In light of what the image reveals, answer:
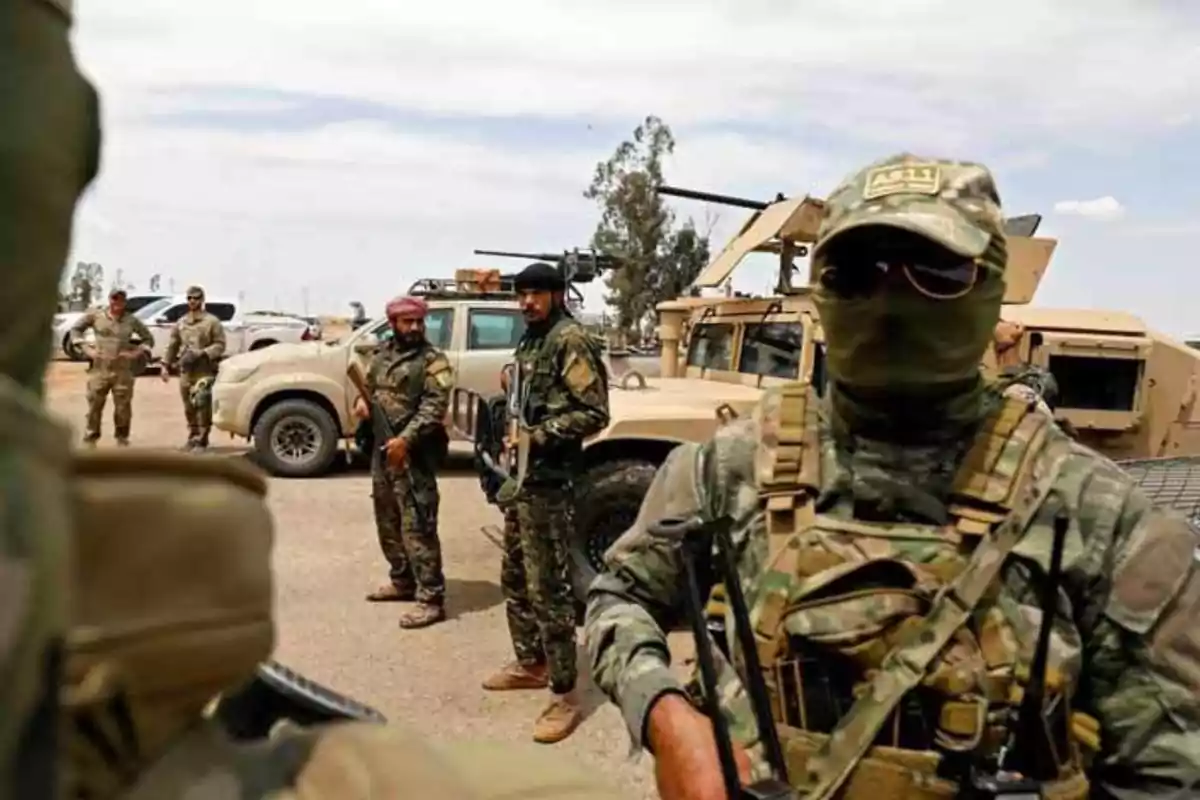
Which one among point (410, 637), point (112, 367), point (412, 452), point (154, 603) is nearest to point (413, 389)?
point (412, 452)

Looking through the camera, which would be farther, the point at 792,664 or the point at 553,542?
the point at 553,542

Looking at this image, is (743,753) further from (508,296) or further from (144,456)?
(508,296)

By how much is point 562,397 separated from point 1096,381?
354 cm

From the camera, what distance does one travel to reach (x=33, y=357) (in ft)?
1.93

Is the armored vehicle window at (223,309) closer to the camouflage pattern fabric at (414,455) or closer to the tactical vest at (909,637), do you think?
the camouflage pattern fabric at (414,455)

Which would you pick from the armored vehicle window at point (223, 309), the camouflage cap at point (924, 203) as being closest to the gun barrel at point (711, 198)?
the camouflage cap at point (924, 203)

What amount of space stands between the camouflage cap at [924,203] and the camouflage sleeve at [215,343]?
35.1ft

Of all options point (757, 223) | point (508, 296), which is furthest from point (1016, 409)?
point (508, 296)

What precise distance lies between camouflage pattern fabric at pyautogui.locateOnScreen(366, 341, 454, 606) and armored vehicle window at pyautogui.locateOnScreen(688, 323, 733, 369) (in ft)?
6.32

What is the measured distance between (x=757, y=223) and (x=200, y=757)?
7.71 metres

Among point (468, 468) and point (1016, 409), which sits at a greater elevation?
point (1016, 409)

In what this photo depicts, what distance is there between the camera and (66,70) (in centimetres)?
61

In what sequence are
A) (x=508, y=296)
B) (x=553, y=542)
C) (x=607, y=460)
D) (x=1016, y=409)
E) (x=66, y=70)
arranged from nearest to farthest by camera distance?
(x=66, y=70) < (x=1016, y=409) < (x=553, y=542) < (x=607, y=460) < (x=508, y=296)

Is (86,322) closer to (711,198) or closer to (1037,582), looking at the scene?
(711,198)
